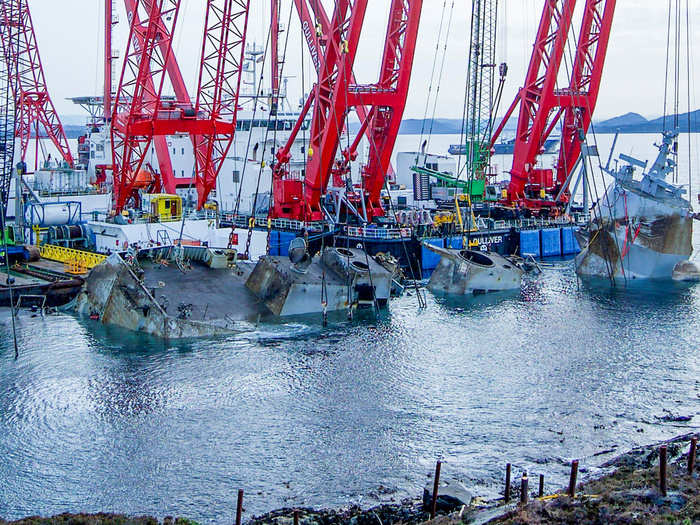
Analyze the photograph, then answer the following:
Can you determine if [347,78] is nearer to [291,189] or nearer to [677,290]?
[291,189]

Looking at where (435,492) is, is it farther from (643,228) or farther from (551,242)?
(551,242)

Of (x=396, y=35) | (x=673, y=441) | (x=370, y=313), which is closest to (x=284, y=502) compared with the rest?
(x=673, y=441)

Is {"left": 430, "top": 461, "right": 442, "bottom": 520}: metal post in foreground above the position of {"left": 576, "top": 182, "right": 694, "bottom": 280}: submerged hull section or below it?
below

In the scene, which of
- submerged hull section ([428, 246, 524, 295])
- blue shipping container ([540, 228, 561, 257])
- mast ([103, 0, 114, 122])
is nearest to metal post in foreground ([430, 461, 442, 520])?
submerged hull section ([428, 246, 524, 295])

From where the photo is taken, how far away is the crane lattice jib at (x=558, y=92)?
49.0 m

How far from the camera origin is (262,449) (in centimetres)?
1872

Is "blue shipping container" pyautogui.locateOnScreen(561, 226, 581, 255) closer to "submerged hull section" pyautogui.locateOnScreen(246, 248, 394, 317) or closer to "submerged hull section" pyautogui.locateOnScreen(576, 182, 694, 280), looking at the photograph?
"submerged hull section" pyautogui.locateOnScreen(576, 182, 694, 280)

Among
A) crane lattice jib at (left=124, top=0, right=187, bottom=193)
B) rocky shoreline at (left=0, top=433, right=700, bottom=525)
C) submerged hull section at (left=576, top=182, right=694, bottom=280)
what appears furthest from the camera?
crane lattice jib at (left=124, top=0, right=187, bottom=193)

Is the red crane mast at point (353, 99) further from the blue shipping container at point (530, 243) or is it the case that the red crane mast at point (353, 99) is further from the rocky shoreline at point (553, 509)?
the rocky shoreline at point (553, 509)

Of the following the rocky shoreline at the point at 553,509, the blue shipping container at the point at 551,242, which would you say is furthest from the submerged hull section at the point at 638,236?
the rocky shoreline at the point at 553,509

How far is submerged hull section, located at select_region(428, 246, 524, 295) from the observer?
35.4m

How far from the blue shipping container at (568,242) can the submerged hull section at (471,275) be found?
11951 mm

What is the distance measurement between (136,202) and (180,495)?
31417mm

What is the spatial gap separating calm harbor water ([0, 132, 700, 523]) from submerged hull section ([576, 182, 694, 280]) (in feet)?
24.2
